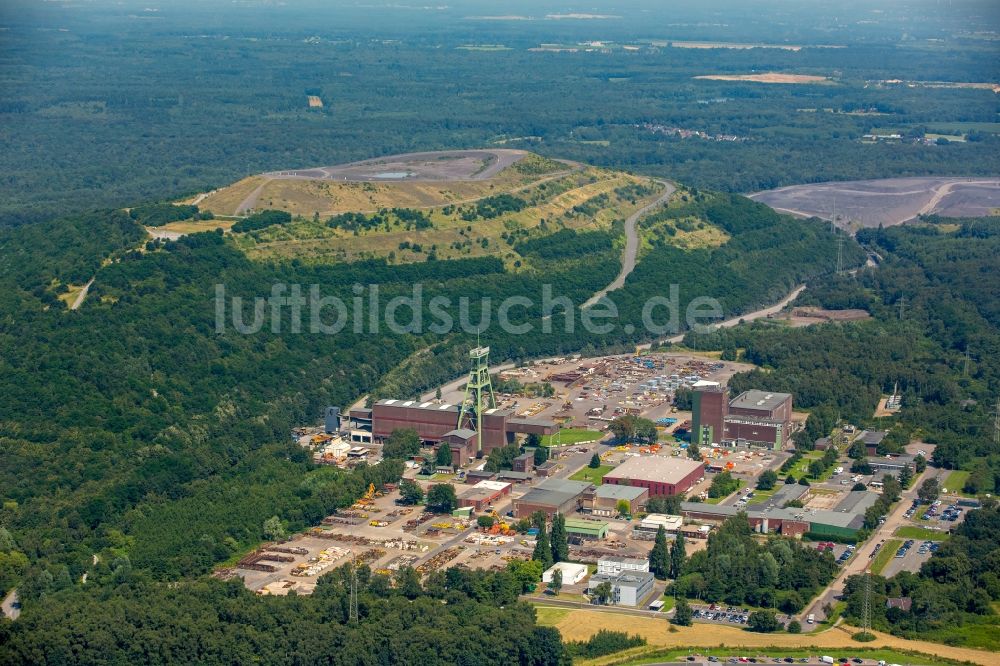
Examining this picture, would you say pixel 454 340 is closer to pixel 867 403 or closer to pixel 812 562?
pixel 867 403

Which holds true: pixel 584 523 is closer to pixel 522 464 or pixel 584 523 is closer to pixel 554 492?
pixel 554 492

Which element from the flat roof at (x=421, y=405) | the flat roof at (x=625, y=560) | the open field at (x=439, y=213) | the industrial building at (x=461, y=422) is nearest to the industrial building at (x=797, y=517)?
the flat roof at (x=625, y=560)

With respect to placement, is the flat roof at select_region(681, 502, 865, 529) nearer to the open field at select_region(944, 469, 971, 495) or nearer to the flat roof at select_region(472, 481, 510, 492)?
the open field at select_region(944, 469, 971, 495)

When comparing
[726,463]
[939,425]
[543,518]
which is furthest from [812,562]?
[939,425]

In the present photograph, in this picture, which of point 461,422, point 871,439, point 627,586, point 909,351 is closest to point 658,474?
point 461,422

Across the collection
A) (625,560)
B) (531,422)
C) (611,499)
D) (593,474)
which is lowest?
(593,474)

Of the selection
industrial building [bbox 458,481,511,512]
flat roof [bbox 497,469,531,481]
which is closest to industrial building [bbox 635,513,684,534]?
industrial building [bbox 458,481,511,512]

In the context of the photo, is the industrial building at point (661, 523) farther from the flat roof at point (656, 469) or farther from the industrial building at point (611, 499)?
the flat roof at point (656, 469)
